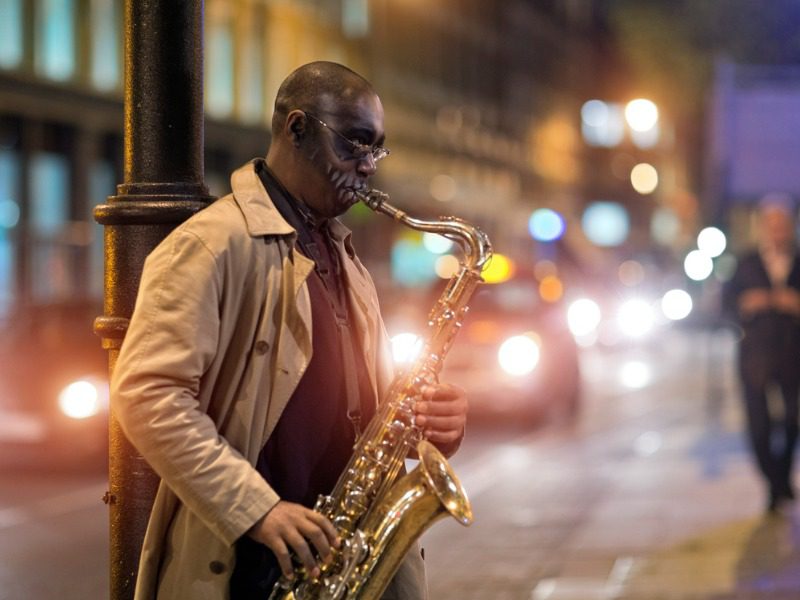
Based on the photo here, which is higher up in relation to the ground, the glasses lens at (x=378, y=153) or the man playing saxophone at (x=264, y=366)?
the glasses lens at (x=378, y=153)

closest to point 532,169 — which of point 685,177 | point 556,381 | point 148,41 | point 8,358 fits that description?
point 685,177

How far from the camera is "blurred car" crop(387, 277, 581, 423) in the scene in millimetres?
15828

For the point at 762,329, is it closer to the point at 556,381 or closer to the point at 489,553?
the point at 489,553

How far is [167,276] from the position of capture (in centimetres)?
293

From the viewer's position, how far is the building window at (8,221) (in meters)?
26.0

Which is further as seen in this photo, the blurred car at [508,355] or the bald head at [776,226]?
the blurred car at [508,355]

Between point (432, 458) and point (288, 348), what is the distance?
42 centimetres

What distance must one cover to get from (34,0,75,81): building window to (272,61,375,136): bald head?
983 inches

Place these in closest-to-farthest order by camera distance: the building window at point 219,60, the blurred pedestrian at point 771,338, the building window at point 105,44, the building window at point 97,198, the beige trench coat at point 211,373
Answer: the beige trench coat at point 211,373 → the blurred pedestrian at point 771,338 → the building window at point 97,198 → the building window at point 105,44 → the building window at point 219,60

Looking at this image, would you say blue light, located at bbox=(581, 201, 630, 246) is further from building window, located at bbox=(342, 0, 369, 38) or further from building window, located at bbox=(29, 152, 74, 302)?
building window, located at bbox=(29, 152, 74, 302)

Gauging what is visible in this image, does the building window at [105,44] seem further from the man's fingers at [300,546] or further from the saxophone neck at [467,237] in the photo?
the man's fingers at [300,546]

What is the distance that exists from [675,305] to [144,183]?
3676 centimetres

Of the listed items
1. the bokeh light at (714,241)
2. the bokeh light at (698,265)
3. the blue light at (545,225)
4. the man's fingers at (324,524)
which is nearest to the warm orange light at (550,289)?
the bokeh light at (714,241)

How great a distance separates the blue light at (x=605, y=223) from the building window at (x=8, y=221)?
156 ft
